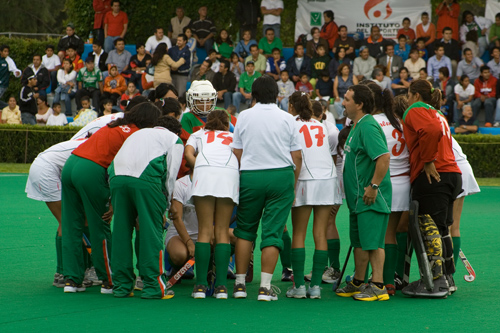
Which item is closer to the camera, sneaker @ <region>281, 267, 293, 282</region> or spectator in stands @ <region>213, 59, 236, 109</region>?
sneaker @ <region>281, 267, 293, 282</region>

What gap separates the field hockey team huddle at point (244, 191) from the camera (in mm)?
6719

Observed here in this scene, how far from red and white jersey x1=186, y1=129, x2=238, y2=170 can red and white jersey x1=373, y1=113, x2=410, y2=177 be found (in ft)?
4.79

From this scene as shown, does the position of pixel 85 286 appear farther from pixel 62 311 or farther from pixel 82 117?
pixel 82 117

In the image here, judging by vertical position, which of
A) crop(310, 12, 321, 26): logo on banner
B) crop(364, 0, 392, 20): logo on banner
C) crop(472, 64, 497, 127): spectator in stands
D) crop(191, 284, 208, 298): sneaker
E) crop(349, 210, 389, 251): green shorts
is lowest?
crop(191, 284, 208, 298): sneaker

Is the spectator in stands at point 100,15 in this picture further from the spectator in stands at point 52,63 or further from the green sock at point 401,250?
the green sock at point 401,250

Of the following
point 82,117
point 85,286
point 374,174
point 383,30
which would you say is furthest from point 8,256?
point 383,30

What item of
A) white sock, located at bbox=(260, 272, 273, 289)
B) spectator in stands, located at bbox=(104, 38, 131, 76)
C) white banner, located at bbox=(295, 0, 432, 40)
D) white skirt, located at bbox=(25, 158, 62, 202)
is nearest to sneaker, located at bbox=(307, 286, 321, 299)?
white sock, located at bbox=(260, 272, 273, 289)

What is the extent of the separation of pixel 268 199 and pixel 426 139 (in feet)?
5.18

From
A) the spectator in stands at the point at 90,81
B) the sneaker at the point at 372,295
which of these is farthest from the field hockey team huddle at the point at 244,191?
the spectator in stands at the point at 90,81

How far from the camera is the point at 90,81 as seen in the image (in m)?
23.3

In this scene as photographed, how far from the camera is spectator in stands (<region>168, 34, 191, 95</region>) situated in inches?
889

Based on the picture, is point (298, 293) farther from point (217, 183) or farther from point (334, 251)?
point (217, 183)

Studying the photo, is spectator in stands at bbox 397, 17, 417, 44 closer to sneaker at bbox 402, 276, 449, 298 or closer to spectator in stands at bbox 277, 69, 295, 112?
spectator in stands at bbox 277, 69, 295, 112

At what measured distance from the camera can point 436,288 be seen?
6988 mm
